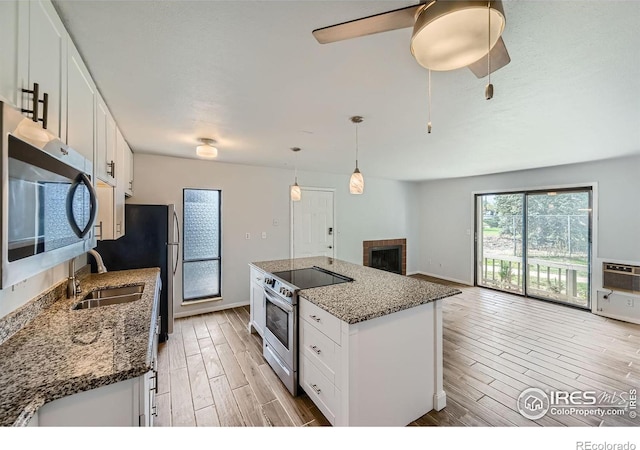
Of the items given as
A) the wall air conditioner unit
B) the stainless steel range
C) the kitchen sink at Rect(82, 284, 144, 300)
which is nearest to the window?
the kitchen sink at Rect(82, 284, 144, 300)

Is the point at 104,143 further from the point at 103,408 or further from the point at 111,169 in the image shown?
the point at 103,408

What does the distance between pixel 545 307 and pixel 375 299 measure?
4.12 m

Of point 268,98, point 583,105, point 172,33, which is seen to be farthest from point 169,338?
point 583,105

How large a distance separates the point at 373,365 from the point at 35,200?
5.93 feet

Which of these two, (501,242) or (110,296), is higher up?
(501,242)

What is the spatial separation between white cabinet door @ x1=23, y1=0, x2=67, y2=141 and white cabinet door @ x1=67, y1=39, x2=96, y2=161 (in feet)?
0.22

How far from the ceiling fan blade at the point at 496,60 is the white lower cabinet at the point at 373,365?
1.47 m

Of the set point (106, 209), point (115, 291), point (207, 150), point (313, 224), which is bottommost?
point (115, 291)

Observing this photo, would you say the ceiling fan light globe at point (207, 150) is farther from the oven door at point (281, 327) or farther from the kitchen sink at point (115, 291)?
the oven door at point (281, 327)

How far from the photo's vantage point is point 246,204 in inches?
173

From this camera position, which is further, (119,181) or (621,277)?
(621,277)

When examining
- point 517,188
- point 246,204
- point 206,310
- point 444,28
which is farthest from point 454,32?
point 517,188

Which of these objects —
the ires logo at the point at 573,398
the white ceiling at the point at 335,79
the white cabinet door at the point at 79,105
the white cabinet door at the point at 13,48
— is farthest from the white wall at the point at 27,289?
the ires logo at the point at 573,398

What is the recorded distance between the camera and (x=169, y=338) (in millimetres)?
3201
